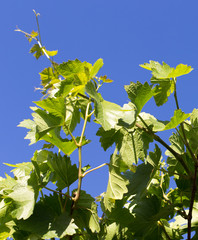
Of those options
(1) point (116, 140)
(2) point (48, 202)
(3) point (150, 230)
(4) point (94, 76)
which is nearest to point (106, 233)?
(3) point (150, 230)

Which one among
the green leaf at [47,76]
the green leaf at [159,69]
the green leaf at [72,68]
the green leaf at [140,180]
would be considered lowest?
the green leaf at [140,180]

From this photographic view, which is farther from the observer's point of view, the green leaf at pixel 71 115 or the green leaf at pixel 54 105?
the green leaf at pixel 71 115

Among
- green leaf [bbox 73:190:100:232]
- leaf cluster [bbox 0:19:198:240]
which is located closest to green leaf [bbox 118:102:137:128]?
leaf cluster [bbox 0:19:198:240]

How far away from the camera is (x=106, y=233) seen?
1504mm

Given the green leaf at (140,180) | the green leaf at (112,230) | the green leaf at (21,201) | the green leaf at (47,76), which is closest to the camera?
the green leaf at (21,201)

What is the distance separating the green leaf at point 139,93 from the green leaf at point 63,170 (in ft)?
1.21

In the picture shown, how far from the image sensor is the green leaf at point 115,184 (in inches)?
47.4

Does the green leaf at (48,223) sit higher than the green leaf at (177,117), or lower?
lower

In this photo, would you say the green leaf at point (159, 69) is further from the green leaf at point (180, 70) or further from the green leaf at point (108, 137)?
the green leaf at point (108, 137)

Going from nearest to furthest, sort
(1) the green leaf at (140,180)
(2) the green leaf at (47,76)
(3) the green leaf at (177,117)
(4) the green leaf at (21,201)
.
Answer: (4) the green leaf at (21,201) → (3) the green leaf at (177,117) → (1) the green leaf at (140,180) → (2) the green leaf at (47,76)

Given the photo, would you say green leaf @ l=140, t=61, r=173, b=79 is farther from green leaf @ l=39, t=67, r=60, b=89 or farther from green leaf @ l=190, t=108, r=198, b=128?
green leaf @ l=39, t=67, r=60, b=89

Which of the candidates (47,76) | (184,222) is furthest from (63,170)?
(184,222)

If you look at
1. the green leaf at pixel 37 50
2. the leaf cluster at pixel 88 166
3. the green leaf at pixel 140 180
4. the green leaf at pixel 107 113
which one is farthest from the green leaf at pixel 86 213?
the green leaf at pixel 37 50

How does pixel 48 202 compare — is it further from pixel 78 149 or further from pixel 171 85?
pixel 171 85
